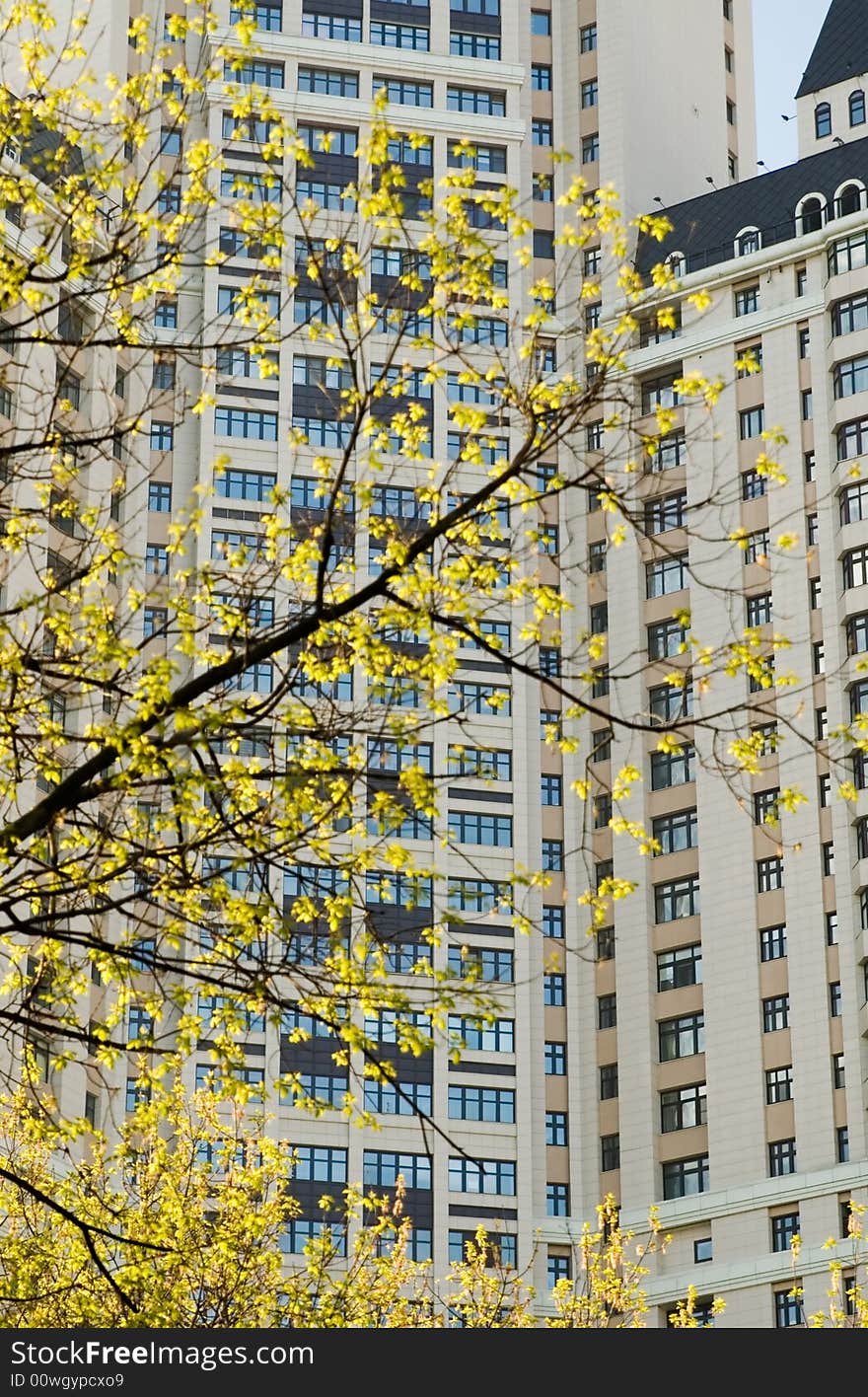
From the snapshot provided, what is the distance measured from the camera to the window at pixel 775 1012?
81.9 meters

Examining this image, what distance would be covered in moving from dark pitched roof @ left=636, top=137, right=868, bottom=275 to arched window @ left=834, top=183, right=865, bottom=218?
1.34 feet

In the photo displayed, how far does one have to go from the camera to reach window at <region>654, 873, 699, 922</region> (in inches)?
3393

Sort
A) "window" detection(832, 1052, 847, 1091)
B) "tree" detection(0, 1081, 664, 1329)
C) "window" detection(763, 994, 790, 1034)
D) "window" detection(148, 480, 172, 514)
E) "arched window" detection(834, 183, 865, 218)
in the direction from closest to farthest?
"tree" detection(0, 1081, 664, 1329), "window" detection(832, 1052, 847, 1091), "window" detection(763, 994, 790, 1034), "arched window" detection(834, 183, 865, 218), "window" detection(148, 480, 172, 514)

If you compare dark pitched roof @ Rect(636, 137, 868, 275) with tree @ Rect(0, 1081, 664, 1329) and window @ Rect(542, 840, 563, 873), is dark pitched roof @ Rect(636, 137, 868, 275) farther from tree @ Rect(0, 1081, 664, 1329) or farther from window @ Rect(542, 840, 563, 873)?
tree @ Rect(0, 1081, 664, 1329)

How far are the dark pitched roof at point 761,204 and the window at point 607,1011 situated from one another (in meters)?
30.1

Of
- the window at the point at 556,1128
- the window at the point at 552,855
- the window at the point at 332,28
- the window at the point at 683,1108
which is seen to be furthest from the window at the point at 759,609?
the window at the point at 332,28

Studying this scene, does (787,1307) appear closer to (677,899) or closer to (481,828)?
(677,899)

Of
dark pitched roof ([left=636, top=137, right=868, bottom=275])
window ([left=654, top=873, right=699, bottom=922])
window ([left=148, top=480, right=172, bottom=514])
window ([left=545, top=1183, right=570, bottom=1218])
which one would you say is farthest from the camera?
dark pitched roof ([left=636, top=137, right=868, bottom=275])

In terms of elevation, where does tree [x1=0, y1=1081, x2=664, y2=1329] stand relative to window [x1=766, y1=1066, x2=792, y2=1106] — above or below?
below

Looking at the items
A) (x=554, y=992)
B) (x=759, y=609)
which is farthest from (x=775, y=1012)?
(x=759, y=609)

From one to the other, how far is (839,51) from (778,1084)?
157 ft

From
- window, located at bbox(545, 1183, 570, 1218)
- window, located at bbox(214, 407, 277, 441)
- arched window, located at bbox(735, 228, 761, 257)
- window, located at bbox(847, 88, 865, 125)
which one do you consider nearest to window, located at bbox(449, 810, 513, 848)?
window, located at bbox(545, 1183, 570, 1218)

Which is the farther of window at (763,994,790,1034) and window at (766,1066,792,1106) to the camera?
window at (763,994,790,1034)

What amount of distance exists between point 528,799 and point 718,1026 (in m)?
12.5
